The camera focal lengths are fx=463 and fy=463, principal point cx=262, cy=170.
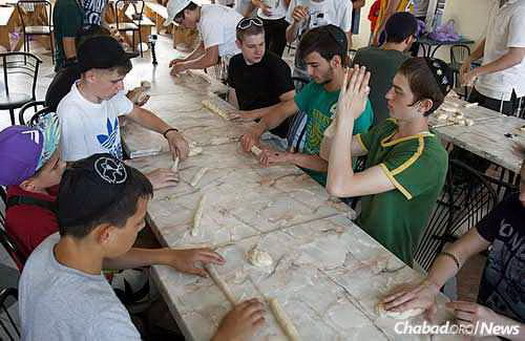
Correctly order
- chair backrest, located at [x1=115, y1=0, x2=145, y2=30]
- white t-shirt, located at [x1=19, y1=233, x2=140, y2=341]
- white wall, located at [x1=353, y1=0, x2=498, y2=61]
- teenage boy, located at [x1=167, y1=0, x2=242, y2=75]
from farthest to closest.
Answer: chair backrest, located at [x1=115, y1=0, x2=145, y2=30] → white wall, located at [x1=353, y1=0, x2=498, y2=61] → teenage boy, located at [x1=167, y1=0, x2=242, y2=75] → white t-shirt, located at [x1=19, y1=233, x2=140, y2=341]

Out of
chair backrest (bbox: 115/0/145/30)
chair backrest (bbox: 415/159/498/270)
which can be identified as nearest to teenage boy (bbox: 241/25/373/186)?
chair backrest (bbox: 415/159/498/270)

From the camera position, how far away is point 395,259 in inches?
59.0

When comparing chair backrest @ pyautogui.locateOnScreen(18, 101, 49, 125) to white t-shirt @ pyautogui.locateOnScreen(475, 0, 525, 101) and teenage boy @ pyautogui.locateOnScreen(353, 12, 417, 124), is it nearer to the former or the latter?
teenage boy @ pyautogui.locateOnScreen(353, 12, 417, 124)

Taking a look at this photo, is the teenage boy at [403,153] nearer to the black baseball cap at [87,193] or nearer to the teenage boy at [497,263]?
the teenage boy at [497,263]

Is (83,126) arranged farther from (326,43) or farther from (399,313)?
(399,313)

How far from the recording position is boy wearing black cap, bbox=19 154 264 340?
3.37ft

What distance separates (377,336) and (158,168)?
1243 mm

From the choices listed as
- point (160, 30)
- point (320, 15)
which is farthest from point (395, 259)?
point (160, 30)

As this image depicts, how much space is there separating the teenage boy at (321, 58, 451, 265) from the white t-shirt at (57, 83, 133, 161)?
104cm

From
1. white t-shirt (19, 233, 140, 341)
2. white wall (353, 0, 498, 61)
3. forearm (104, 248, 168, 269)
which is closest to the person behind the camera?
white t-shirt (19, 233, 140, 341)

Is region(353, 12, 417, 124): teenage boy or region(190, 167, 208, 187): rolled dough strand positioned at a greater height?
region(353, 12, 417, 124): teenage boy

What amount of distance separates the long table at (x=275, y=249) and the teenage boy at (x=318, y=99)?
0.08m

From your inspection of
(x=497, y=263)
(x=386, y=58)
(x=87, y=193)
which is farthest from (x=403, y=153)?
(x=386, y=58)

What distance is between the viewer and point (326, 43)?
7.01 feet
